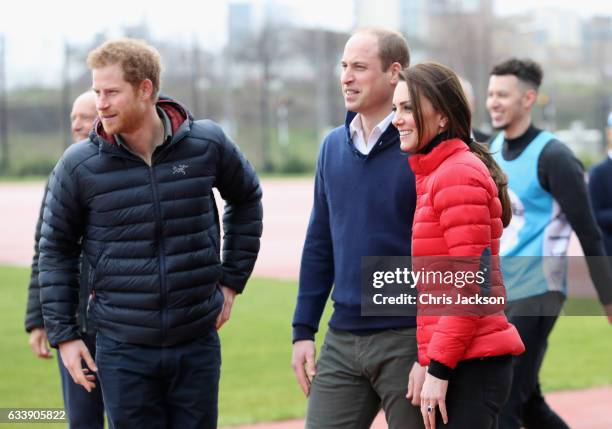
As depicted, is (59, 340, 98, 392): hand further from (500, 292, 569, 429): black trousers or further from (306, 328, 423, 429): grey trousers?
(500, 292, 569, 429): black trousers

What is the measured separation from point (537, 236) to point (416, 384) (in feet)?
5.93

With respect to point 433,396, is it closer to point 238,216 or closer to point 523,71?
point 238,216

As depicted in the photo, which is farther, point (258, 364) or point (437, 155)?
point (258, 364)

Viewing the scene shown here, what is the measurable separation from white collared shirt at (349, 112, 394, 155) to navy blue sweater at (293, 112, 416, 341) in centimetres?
2

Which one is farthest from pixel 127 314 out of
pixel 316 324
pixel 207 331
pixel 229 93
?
pixel 229 93

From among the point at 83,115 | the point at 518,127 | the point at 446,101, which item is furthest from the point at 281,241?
the point at 446,101

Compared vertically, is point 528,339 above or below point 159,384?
below

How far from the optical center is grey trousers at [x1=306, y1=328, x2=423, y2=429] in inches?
147

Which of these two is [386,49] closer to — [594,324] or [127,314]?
[127,314]

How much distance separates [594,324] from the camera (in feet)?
38.4

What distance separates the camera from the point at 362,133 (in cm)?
399

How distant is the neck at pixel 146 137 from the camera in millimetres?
3928

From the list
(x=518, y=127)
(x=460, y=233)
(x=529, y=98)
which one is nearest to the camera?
(x=460, y=233)

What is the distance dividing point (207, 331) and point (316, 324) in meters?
0.43
